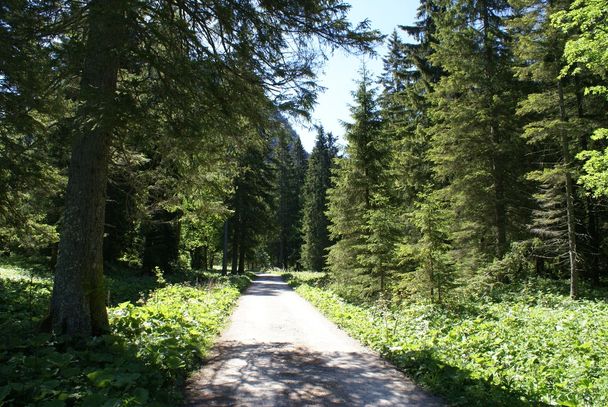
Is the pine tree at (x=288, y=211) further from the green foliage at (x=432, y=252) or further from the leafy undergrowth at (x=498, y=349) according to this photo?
the leafy undergrowth at (x=498, y=349)

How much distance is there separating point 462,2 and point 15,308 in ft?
64.1

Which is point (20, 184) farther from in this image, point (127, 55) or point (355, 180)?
point (355, 180)

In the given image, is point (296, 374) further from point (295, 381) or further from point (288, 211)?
point (288, 211)

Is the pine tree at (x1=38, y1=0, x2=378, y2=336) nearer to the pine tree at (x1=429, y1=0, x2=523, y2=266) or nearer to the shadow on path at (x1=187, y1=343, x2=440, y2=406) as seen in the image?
the shadow on path at (x1=187, y1=343, x2=440, y2=406)

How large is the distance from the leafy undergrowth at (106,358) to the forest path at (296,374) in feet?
1.51

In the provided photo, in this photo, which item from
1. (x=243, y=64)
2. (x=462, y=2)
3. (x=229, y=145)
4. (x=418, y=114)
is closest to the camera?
(x=243, y=64)

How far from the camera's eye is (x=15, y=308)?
8.75 metres

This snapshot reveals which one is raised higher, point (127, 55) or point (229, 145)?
point (127, 55)

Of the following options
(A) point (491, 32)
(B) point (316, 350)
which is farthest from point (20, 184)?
(A) point (491, 32)

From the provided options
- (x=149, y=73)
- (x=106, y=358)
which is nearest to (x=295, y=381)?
(x=106, y=358)

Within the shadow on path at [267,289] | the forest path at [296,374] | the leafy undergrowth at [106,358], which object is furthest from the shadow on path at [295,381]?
the shadow on path at [267,289]

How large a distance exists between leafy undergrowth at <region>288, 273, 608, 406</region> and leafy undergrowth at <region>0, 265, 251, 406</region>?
146 inches

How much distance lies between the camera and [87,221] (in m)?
6.68

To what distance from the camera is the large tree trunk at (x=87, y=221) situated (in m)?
6.43
